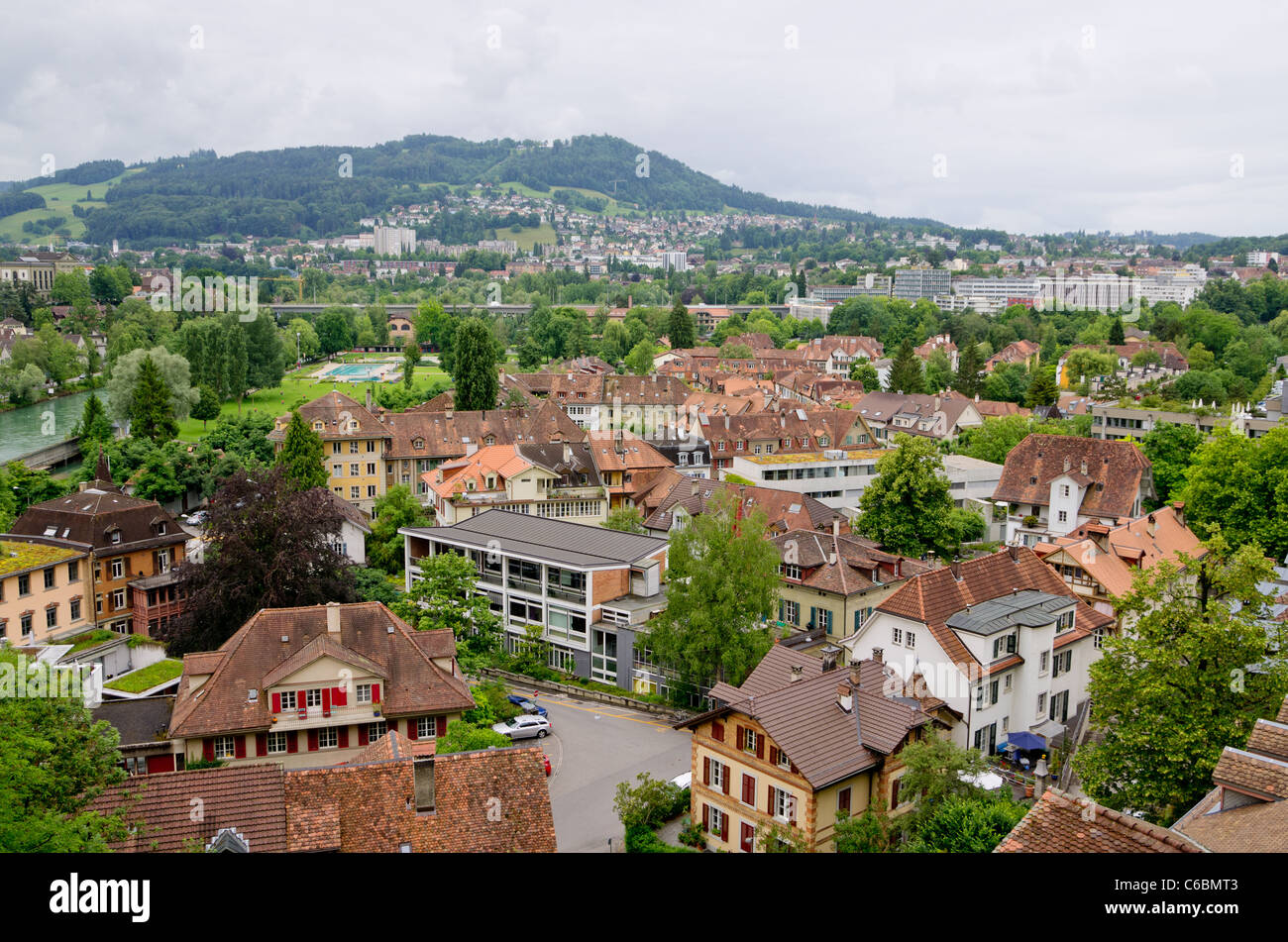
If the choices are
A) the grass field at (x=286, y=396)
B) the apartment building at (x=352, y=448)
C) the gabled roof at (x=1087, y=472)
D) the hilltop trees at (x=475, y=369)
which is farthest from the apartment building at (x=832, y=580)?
the grass field at (x=286, y=396)

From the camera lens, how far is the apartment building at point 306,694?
22953 mm

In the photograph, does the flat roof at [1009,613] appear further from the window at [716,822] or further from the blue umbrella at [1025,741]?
the window at [716,822]

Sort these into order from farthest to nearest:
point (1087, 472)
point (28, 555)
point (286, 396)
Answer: point (286, 396)
point (1087, 472)
point (28, 555)

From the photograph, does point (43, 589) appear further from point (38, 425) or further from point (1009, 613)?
point (38, 425)

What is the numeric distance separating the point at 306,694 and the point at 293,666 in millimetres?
734

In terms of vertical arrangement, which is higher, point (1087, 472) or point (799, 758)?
point (1087, 472)

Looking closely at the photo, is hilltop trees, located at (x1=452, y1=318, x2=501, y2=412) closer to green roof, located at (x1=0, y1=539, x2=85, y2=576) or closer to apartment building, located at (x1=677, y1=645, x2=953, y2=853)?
green roof, located at (x1=0, y1=539, x2=85, y2=576)

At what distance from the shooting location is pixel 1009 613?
24.2 m

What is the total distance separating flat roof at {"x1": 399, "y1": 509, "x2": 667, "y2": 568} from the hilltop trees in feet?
81.8

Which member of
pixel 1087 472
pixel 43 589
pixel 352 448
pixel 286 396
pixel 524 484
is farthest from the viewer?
pixel 286 396

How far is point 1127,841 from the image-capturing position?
9.70 meters

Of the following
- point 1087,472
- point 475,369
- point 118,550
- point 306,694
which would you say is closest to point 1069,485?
point 1087,472

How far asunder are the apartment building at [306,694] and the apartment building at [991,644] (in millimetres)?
10259
